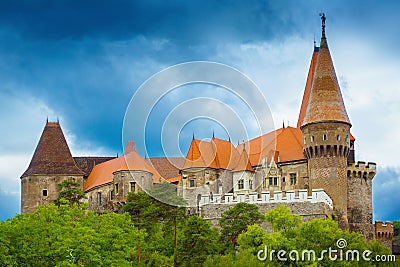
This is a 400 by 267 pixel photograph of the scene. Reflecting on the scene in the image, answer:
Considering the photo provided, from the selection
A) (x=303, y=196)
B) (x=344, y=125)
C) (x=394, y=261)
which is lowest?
(x=394, y=261)

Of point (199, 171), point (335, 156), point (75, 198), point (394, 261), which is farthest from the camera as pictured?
point (75, 198)

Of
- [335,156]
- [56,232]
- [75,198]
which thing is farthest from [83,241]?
[75,198]

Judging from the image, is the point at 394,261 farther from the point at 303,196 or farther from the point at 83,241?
the point at 83,241

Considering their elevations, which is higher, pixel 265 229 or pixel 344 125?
pixel 344 125

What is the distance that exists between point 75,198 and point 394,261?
3852 cm

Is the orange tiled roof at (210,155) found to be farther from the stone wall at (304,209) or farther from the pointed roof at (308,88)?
the stone wall at (304,209)

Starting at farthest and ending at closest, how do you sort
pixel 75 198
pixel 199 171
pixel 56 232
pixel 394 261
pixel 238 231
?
1. pixel 75 198
2. pixel 199 171
3. pixel 238 231
4. pixel 394 261
5. pixel 56 232

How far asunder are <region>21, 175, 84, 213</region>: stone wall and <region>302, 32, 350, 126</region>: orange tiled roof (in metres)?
30.3

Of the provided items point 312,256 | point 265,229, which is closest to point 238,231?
point 265,229

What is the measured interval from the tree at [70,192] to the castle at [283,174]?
190cm

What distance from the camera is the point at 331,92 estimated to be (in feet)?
225

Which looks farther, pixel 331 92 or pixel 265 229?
pixel 331 92

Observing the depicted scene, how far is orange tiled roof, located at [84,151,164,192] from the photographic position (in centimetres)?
8125

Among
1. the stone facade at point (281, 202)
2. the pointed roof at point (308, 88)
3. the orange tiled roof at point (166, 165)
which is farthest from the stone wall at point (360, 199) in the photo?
the orange tiled roof at point (166, 165)
